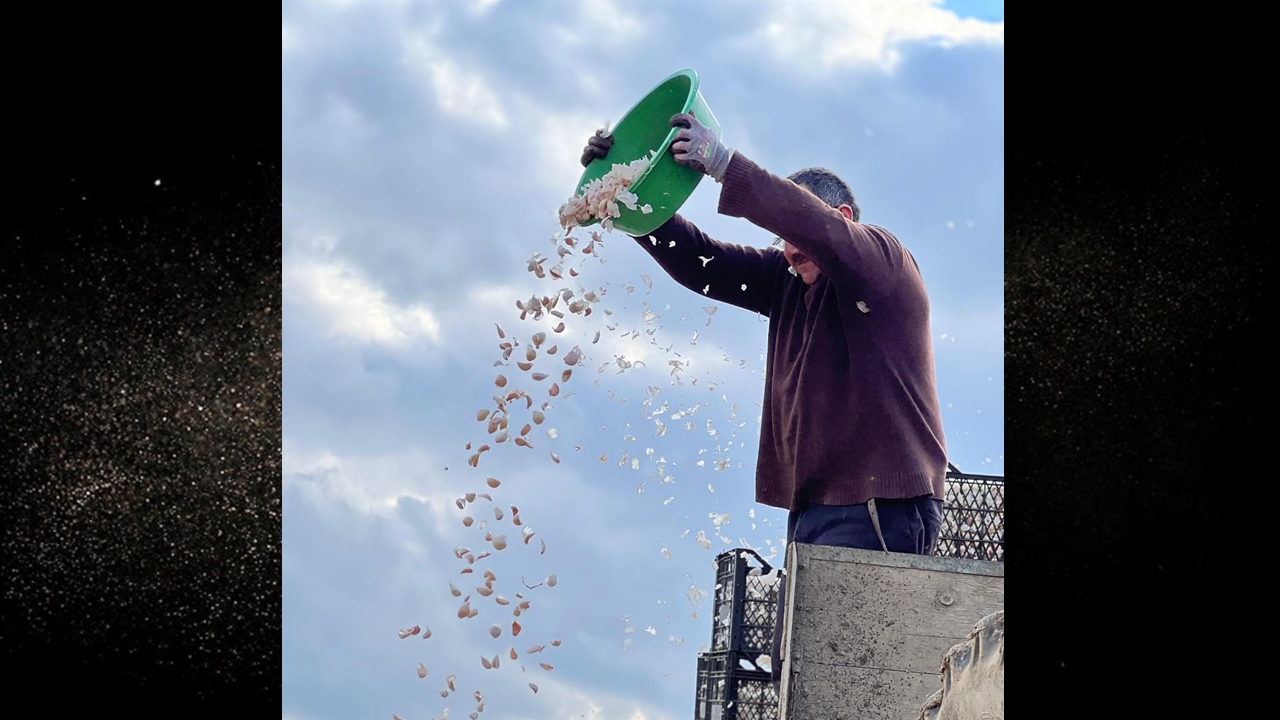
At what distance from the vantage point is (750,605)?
3.06 meters

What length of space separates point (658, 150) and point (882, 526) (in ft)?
2.85

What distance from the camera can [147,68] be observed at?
101 centimetres

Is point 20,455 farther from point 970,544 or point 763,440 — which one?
point 970,544

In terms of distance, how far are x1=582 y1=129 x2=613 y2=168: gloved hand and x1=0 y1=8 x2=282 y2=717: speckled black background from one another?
166cm

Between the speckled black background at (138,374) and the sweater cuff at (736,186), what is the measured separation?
1.30 meters

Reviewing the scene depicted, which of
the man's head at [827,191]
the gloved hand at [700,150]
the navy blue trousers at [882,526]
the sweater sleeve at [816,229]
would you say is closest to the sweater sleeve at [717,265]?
the man's head at [827,191]

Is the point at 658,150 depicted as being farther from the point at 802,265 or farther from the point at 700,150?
the point at 802,265

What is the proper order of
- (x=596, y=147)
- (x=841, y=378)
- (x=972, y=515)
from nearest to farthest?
(x=841, y=378)
(x=596, y=147)
(x=972, y=515)

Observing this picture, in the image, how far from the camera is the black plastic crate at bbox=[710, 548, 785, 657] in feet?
9.95
